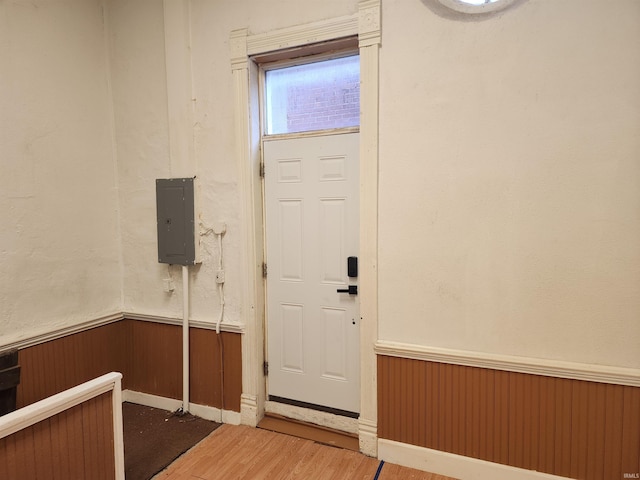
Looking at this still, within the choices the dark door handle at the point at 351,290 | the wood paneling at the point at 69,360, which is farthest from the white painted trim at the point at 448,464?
the wood paneling at the point at 69,360

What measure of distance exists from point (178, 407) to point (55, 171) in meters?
1.92

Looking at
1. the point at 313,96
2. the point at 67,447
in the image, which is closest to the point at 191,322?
the point at 67,447

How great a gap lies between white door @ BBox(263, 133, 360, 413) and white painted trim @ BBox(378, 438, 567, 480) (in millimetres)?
372

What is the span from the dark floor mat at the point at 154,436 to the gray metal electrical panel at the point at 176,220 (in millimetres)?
1159

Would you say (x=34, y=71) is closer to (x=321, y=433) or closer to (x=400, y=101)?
(x=400, y=101)

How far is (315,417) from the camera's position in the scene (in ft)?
9.04

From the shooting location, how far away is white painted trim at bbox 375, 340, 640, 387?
1901mm

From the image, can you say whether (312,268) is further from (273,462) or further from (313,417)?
(273,462)

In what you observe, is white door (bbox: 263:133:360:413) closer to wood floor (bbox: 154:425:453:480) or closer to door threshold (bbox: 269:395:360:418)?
door threshold (bbox: 269:395:360:418)

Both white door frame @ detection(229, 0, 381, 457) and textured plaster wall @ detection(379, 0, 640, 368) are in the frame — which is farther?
white door frame @ detection(229, 0, 381, 457)

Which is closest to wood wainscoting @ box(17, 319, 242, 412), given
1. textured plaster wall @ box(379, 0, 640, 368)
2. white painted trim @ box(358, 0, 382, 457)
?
white painted trim @ box(358, 0, 382, 457)

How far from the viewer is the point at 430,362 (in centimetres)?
226

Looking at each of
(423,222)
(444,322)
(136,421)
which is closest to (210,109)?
(423,222)

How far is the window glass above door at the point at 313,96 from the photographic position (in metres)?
2.58
